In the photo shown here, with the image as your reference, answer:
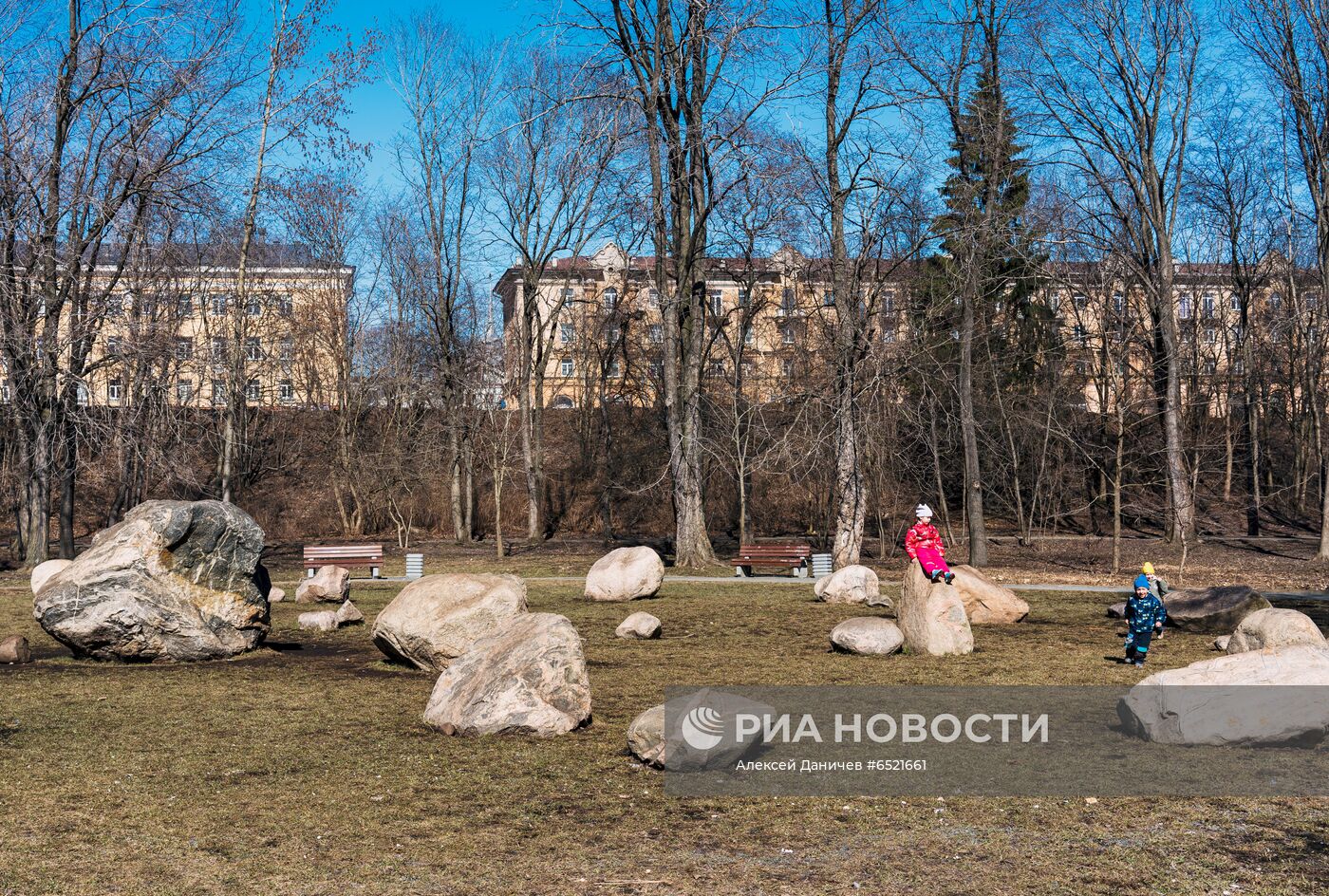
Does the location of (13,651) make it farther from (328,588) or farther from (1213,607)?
(1213,607)

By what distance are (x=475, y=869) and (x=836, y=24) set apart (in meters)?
22.0

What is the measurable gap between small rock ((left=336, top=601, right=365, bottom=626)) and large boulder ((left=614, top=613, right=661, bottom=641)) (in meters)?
3.94

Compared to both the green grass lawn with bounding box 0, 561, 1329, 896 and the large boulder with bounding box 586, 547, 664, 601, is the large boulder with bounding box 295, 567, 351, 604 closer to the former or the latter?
the large boulder with bounding box 586, 547, 664, 601

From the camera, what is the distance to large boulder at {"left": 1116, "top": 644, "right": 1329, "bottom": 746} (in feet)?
25.1

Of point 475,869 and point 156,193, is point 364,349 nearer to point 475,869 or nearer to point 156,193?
point 156,193

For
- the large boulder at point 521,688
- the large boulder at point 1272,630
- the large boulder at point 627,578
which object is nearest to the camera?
the large boulder at point 521,688

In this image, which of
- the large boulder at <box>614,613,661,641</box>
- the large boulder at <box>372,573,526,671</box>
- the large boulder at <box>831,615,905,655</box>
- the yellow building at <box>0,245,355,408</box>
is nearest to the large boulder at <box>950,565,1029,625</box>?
the large boulder at <box>831,615,905,655</box>

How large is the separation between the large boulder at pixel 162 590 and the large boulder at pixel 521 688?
15.0ft

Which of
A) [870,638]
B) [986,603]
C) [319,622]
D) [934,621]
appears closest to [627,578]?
[319,622]

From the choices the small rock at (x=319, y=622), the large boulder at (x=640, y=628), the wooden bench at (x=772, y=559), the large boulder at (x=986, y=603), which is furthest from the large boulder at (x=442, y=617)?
the wooden bench at (x=772, y=559)

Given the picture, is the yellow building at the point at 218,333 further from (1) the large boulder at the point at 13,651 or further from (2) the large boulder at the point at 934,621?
(2) the large boulder at the point at 934,621

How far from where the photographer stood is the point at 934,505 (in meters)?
39.5

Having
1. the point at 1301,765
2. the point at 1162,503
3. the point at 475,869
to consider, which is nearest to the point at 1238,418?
the point at 1162,503

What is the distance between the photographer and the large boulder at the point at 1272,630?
36.8 ft
